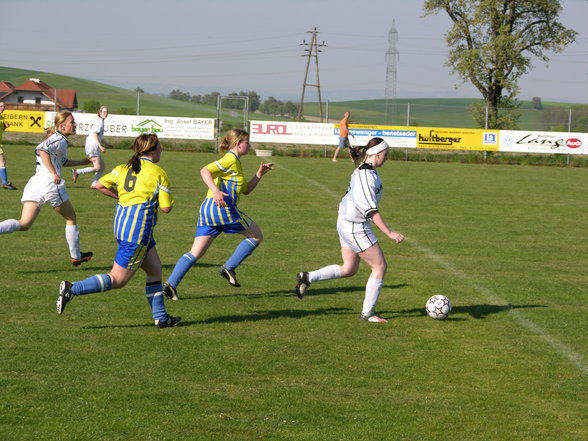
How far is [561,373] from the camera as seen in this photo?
6.32 meters

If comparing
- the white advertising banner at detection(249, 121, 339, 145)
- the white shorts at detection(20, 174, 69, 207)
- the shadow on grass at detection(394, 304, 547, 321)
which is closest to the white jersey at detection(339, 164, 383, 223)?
the shadow on grass at detection(394, 304, 547, 321)

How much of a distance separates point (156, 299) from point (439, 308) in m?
2.78

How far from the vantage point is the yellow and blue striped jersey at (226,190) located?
848cm

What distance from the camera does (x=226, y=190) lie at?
340 inches

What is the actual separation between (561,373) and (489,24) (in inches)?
1778

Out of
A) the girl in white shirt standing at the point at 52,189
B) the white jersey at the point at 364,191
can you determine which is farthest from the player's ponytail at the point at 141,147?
the girl in white shirt standing at the point at 52,189

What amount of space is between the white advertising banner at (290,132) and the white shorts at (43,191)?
1089 inches

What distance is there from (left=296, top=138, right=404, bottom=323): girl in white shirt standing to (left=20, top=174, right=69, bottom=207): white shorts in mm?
3777

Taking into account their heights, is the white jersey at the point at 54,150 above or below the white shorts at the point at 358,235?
above

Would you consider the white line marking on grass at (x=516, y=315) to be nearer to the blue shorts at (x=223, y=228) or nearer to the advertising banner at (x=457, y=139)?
the blue shorts at (x=223, y=228)

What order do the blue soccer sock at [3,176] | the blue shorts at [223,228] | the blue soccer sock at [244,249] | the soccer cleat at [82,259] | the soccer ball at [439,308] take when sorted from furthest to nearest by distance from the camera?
the blue soccer sock at [3,176]
the soccer cleat at [82,259]
the blue soccer sock at [244,249]
the blue shorts at [223,228]
the soccer ball at [439,308]

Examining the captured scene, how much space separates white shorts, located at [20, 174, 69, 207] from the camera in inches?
380

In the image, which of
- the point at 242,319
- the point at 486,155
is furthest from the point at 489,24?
the point at 242,319

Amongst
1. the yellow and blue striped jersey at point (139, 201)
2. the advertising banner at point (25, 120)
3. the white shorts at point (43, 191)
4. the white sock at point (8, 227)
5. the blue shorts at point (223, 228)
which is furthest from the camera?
the advertising banner at point (25, 120)
